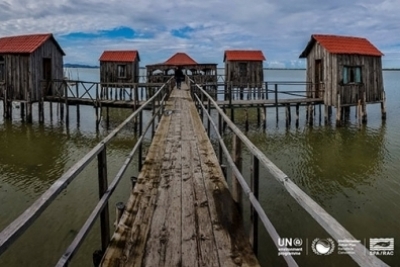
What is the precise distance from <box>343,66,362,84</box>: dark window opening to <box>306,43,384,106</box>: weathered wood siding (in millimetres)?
201

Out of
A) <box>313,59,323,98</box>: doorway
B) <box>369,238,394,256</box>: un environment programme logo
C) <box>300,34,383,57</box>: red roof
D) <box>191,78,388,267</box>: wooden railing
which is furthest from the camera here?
<box>313,59,323,98</box>: doorway

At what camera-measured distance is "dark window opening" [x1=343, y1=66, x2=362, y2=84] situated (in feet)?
71.8

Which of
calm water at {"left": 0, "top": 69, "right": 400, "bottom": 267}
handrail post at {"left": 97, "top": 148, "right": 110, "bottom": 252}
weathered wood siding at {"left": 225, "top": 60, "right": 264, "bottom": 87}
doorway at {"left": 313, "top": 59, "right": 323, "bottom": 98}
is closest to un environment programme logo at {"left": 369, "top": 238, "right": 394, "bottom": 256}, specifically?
Result: calm water at {"left": 0, "top": 69, "right": 400, "bottom": 267}

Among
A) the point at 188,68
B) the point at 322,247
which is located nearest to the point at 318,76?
the point at 188,68

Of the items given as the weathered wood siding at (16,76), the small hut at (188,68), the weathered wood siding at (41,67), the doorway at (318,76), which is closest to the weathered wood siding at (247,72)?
the small hut at (188,68)

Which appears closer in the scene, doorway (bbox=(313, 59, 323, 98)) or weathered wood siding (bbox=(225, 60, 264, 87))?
doorway (bbox=(313, 59, 323, 98))

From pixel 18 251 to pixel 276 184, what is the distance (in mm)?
7256

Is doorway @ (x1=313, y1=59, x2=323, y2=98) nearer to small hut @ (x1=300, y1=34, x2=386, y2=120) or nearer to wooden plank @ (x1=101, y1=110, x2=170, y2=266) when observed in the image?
small hut @ (x1=300, y1=34, x2=386, y2=120)

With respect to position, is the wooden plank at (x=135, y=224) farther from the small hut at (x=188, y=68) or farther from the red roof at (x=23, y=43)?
the small hut at (x=188, y=68)

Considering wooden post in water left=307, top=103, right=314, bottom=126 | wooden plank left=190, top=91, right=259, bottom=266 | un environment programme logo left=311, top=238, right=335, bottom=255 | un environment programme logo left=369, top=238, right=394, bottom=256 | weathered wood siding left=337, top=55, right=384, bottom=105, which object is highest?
weathered wood siding left=337, top=55, right=384, bottom=105

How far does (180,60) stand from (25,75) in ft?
61.9

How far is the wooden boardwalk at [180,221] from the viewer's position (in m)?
3.40

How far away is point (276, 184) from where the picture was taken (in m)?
11.2

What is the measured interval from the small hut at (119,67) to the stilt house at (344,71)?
17.1 m
